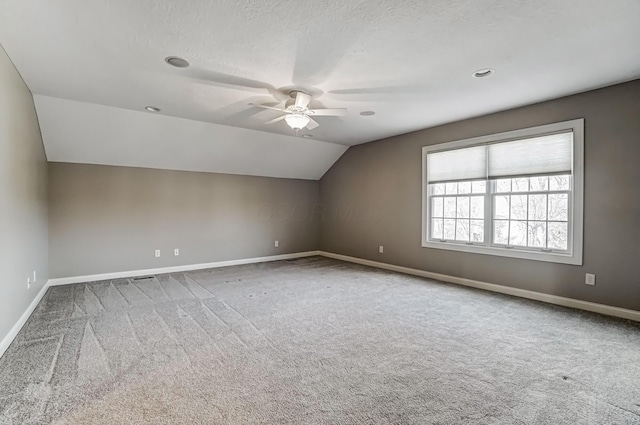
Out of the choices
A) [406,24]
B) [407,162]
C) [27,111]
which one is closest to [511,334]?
[406,24]

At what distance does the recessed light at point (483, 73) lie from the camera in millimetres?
3105

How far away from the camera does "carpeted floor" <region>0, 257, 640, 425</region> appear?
6.19ft

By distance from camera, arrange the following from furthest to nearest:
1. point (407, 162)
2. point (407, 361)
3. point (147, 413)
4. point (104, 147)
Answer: point (407, 162)
point (104, 147)
point (407, 361)
point (147, 413)

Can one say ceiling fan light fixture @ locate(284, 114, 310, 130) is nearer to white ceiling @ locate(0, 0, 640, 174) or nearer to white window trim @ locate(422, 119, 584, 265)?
white ceiling @ locate(0, 0, 640, 174)

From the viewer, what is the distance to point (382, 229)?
6223 millimetres

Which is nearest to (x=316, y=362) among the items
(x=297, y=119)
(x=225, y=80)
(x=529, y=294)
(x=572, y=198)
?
(x=297, y=119)

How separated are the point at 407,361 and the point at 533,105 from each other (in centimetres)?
379

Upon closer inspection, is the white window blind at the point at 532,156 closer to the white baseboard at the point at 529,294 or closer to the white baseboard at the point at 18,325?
the white baseboard at the point at 529,294

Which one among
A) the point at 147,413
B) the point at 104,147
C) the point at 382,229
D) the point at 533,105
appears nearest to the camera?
the point at 147,413

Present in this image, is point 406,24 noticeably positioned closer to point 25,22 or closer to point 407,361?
point 407,361

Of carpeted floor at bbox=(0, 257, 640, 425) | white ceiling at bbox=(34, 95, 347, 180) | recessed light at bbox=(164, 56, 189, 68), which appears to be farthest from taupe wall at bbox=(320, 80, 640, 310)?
recessed light at bbox=(164, 56, 189, 68)

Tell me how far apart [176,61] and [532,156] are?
4485 millimetres

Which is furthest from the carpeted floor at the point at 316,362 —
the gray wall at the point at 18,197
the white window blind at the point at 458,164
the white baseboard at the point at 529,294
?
the white window blind at the point at 458,164

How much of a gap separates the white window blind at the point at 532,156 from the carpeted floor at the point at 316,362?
1.77 meters
